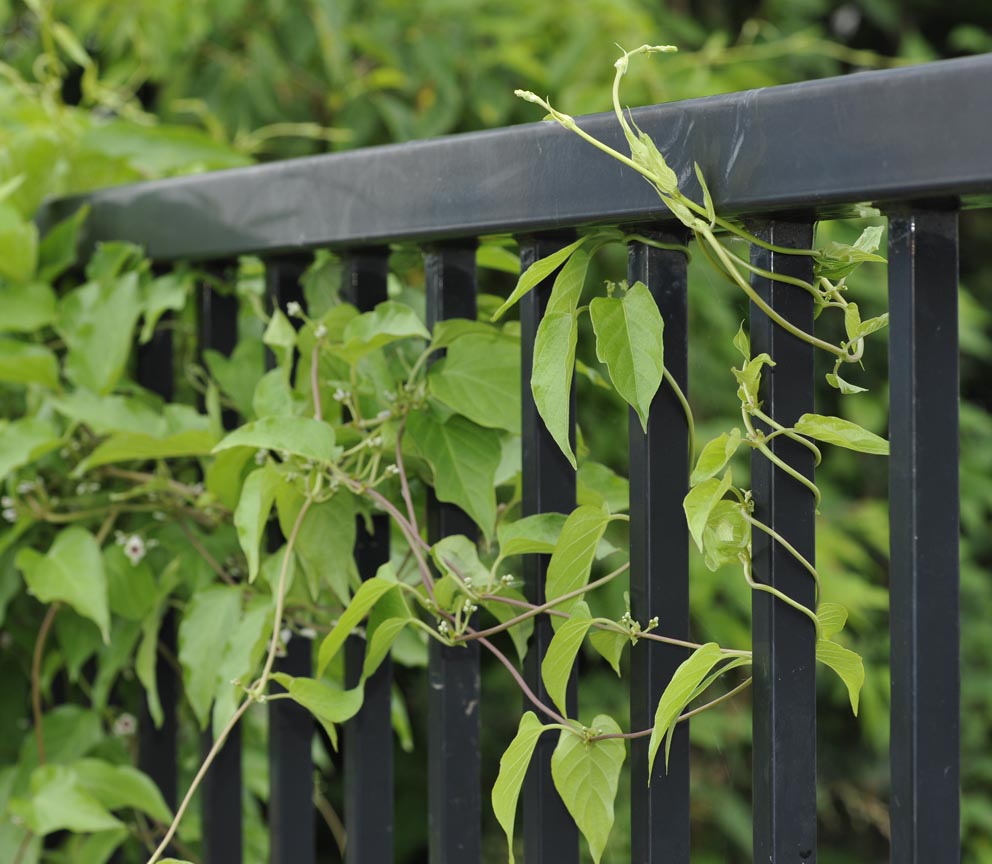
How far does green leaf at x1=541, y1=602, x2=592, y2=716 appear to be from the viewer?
19.0 inches

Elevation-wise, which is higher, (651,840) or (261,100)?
(261,100)

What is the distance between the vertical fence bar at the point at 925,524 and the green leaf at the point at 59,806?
51 centimetres

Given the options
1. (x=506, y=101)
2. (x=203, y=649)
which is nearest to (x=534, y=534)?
(x=203, y=649)

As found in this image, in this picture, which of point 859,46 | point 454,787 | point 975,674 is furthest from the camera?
point 859,46

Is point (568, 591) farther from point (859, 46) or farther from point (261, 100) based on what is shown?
point (859, 46)

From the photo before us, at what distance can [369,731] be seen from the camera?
2.10ft

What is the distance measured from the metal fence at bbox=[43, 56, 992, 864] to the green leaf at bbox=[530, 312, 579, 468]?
→ 0.15 feet

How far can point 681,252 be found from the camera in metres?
0.49

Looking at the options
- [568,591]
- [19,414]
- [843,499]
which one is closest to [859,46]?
[843,499]

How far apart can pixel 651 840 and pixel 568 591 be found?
11 centimetres

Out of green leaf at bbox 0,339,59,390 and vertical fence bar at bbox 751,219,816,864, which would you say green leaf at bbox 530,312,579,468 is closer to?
vertical fence bar at bbox 751,219,816,864

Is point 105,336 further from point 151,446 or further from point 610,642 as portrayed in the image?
point 610,642

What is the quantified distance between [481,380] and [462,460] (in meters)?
0.04

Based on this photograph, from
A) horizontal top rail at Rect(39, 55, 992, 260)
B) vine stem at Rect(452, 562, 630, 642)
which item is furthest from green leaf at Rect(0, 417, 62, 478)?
vine stem at Rect(452, 562, 630, 642)
